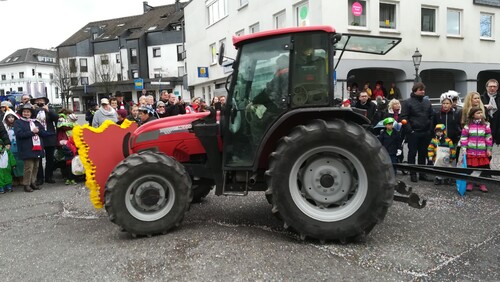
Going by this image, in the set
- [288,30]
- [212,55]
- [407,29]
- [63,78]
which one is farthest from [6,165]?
[63,78]

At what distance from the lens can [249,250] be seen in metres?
3.75

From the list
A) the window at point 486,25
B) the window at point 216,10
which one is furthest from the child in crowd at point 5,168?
the window at point 486,25

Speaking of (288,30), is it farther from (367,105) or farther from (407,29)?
(407,29)

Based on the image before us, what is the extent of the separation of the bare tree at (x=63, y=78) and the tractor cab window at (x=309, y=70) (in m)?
51.7

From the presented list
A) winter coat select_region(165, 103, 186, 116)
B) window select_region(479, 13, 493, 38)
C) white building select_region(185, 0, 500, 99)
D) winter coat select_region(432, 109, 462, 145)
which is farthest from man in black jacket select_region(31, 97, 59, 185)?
window select_region(479, 13, 493, 38)

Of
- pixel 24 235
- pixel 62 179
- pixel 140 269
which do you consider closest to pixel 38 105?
pixel 62 179

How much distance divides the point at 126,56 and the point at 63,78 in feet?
28.6

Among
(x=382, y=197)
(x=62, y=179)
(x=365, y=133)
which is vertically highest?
(x=365, y=133)

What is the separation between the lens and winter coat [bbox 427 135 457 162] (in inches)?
267

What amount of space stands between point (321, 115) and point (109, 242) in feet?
8.44

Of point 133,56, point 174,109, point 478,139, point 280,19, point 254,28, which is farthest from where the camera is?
point 133,56

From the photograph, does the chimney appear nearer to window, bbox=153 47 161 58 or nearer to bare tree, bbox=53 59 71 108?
window, bbox=153 47 161 58

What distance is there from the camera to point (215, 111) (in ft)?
14.7

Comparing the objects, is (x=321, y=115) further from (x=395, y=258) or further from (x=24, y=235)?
(x=24, y=235)
